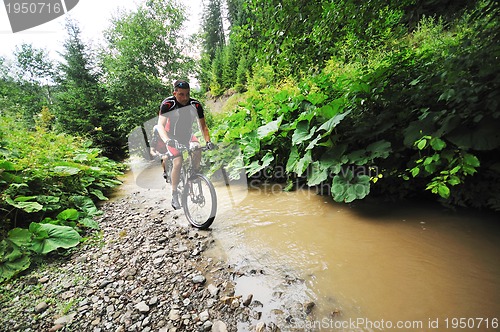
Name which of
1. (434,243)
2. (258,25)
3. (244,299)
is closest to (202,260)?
(244,299)

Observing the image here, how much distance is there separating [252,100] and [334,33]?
112 inches

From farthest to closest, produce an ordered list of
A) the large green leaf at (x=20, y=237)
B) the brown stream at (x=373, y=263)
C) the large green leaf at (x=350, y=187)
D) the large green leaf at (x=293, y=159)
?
the large green leaf at (x=293, y=159) < the large green leaf at (x=350, y=187) < the large green leaf at (x=20, y=237) < the brown stream at (x=373, y=263)

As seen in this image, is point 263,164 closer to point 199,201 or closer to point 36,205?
point 199,201

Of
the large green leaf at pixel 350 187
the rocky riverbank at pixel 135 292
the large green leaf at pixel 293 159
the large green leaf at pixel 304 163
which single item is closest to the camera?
the rocky riverbank at pixel 135 292

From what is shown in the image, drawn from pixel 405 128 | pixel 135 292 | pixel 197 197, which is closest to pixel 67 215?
pixel 197 197

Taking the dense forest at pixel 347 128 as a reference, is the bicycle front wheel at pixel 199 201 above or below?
below

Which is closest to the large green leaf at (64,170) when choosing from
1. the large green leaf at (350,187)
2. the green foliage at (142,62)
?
the large green leaf at (350,187)

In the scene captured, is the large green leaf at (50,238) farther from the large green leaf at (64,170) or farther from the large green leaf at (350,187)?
the large green leaf at (350,187)

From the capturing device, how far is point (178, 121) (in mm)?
3584

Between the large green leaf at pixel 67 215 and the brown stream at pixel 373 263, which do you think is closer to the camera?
the brown stream at pixel 373 263

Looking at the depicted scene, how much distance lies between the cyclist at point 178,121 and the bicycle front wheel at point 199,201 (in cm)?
24

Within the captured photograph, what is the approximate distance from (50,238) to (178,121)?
2.30m

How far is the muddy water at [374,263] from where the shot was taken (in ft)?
5.17

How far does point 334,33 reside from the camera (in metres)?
3.65
